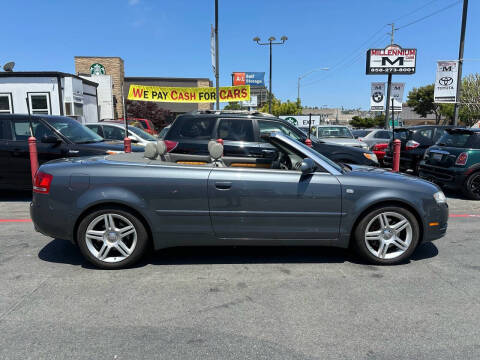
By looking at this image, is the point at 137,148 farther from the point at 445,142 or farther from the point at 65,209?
the point at 445,142

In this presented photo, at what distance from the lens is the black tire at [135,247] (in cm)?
376

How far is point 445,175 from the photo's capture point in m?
7.74

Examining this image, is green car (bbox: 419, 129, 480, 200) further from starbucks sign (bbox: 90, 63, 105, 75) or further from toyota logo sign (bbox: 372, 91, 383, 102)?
starbucks sign (bbox: 90, 63, 105, 75)

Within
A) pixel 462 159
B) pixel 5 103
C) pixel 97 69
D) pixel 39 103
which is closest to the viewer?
pixel 462 159

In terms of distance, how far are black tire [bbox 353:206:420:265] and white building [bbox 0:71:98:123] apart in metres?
15.0

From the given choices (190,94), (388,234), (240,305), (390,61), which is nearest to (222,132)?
(388,234)

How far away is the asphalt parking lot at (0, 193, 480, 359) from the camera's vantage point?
254 cm

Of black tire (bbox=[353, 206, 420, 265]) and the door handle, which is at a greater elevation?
the door handle

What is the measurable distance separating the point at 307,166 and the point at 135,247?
6.71 feet

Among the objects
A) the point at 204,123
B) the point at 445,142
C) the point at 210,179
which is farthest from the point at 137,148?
the point at 445,142

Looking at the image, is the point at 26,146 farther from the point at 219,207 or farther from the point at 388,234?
the point at 388,234

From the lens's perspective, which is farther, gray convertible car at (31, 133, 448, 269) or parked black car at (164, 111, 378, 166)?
parked black car at (164, 111, 378, 166)

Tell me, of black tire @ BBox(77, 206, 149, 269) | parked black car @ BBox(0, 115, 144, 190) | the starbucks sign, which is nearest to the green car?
black tire @ BBox(77, 206, 149, 269)

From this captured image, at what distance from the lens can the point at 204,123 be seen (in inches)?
255
